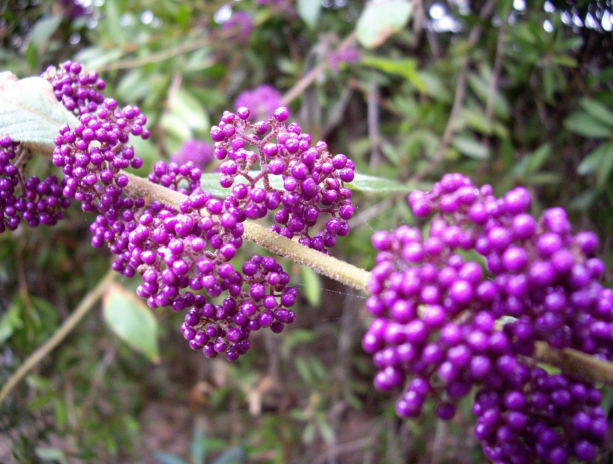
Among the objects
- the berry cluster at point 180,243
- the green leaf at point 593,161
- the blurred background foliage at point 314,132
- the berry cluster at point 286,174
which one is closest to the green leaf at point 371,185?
the berry cluster at point 286,174

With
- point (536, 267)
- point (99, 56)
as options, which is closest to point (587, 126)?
point (536, 267)

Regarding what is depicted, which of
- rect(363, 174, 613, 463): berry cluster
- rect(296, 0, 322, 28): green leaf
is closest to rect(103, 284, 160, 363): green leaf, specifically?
rect(363, 174, 613, 463): berry cluster

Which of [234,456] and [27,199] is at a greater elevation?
[27,199]

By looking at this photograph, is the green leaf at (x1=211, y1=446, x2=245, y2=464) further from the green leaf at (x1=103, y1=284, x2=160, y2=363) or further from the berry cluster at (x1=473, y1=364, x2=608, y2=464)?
the berry cluster at (x1=473, y1=364, x2=608, y2=464)

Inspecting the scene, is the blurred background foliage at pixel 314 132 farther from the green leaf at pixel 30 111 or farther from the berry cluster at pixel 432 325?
the berry cluster at pixel 432 325

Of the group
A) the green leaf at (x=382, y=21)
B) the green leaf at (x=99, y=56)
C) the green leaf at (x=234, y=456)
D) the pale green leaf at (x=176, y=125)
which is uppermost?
the green leaf at (x=382, y=21)

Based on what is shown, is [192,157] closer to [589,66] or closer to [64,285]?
[64,285]

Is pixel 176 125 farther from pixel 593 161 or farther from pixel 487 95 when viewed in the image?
pixel 593 161

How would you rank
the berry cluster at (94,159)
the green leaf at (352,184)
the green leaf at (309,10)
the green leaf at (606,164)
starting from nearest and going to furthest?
the berry cluster at (94,159) → the green leaf at (352,184) → the green leaf at (606,164) → the green leaf at (309,10)

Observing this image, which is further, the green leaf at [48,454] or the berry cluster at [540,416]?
the green leaf at [48,454]
